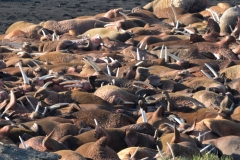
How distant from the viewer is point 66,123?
7.06 metres

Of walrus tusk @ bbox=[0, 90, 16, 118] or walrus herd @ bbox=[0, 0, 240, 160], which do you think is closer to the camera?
walrus herd @ bbox=[0, 0, 240, 160]

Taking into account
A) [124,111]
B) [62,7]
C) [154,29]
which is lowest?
[62,7]

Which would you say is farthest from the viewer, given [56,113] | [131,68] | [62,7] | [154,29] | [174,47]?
[62,7]

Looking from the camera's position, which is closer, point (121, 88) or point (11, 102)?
point (11, 102)

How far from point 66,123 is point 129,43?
4936 mm

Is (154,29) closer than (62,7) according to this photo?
Yes

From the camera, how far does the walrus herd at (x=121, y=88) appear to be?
630 cm

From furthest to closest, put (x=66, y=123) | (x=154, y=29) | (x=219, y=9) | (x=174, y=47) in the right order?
1. (x=219, y=9)
2. (x=154, y=29)
3. (x=174, y=47)
4. (x=66, y=123)

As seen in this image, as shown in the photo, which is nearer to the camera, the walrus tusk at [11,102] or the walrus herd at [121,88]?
the walrus herd at [121,88]

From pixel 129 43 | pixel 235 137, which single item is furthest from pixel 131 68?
pixel 235 137

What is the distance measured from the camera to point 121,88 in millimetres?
8672

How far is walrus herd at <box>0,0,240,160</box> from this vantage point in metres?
6.30

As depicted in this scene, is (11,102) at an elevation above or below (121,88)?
above

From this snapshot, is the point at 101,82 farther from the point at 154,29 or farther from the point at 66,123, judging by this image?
the point at 154,29
